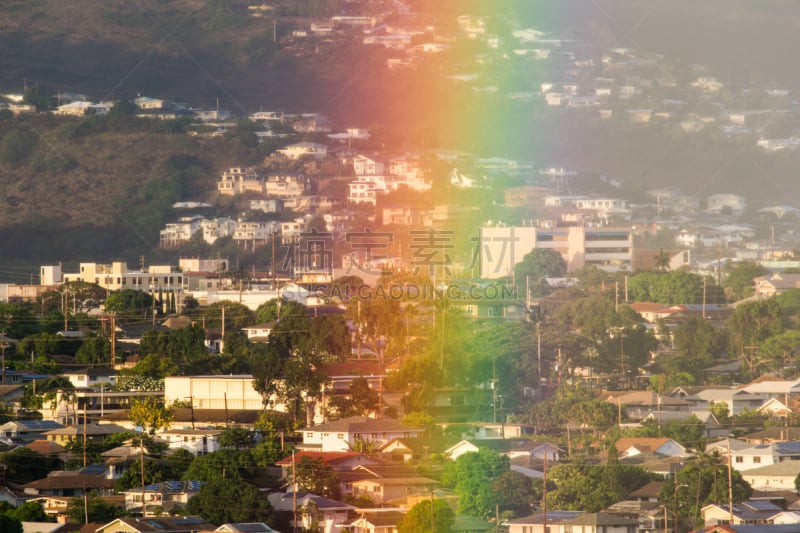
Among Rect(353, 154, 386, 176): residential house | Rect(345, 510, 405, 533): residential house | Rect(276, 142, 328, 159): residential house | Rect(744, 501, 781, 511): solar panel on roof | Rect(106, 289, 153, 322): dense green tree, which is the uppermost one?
Rect(276, 142, 328, 159): residential house

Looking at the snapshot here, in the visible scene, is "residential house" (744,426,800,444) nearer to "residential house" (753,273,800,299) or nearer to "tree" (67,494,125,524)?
"tree" (67,494,125,524)

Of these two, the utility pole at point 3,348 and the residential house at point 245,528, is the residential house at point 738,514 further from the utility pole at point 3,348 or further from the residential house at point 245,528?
the utility pole at point 3,348

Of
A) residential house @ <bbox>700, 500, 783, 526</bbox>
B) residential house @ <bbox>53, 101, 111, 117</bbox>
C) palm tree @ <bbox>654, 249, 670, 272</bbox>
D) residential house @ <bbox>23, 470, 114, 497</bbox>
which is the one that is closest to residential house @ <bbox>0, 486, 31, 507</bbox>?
residential house @ <bbox>23, 470, 114, 497</bbox>

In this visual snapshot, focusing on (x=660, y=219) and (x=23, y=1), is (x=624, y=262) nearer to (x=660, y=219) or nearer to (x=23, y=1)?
(x=660, y=219)

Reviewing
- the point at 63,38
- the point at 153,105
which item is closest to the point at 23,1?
the point at 63,38

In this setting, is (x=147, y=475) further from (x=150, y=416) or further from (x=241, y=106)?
(x=241, y=106)

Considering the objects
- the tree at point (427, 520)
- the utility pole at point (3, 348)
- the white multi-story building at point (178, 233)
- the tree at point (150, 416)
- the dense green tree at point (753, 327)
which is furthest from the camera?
the white multi-story building at point (178, 233)

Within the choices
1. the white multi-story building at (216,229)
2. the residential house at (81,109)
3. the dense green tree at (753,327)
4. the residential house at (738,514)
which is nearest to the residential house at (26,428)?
the residential house at (738,514)
